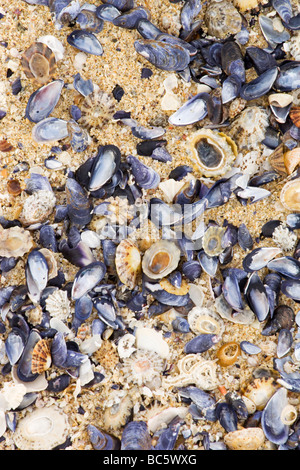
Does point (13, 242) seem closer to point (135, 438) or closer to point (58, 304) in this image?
point (58, 304)

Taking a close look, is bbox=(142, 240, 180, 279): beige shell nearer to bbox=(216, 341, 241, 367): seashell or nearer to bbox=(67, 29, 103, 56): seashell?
bbox=(216, 341, 241, 367): seashell

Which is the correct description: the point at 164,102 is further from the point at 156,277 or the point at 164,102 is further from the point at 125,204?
the point at 156,277

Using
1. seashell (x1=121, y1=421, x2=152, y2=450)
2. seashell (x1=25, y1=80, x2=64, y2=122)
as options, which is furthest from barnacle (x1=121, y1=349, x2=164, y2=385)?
seashell (x1=25, y1=80, x2=64, y2=122)

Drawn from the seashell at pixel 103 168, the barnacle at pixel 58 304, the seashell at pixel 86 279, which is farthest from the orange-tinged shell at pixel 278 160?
the barnacle at pixel 58 304

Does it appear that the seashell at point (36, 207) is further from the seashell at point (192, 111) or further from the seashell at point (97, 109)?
the seashell at point (192, 111)

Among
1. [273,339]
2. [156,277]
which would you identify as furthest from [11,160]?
[273,339]

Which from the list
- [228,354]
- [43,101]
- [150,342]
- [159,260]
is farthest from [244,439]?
[43,101]
